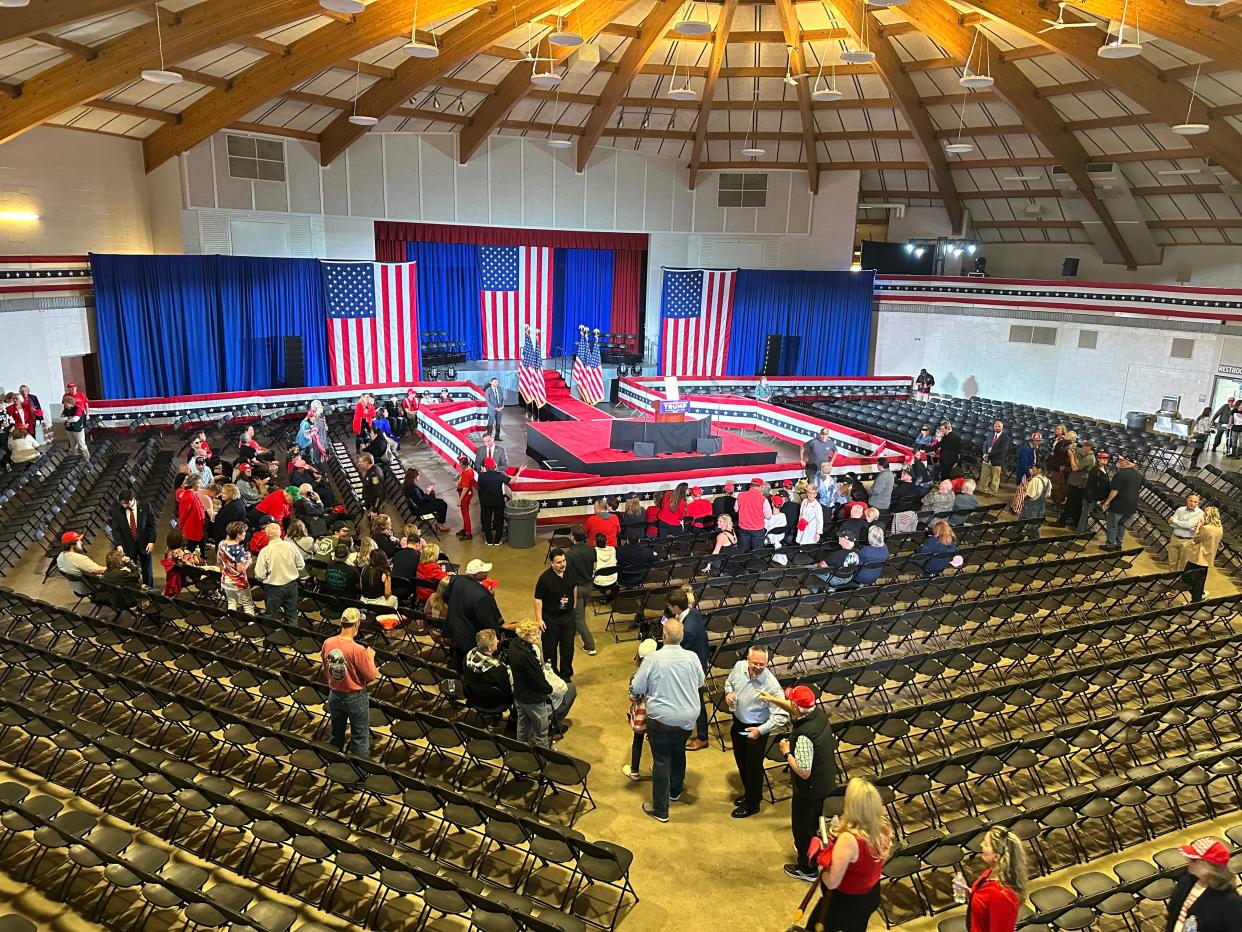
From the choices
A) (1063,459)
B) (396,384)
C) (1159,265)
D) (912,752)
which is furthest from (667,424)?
(1159,265)

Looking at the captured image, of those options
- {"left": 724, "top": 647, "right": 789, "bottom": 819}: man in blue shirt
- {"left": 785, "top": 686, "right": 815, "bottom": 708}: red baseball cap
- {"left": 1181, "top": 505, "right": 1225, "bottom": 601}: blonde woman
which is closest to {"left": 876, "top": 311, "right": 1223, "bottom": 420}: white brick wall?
{"left": 1181, "top": 505, "right": 1225, "bottom": 601}: blonde woman

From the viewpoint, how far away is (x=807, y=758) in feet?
16.1

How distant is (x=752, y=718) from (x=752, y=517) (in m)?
4.81

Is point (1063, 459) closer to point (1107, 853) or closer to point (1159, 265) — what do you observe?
point (1107, 853)

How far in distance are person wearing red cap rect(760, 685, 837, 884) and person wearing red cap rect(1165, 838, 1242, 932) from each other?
5.76ft

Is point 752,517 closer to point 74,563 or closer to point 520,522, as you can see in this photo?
point 520,522

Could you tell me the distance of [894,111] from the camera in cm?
2130

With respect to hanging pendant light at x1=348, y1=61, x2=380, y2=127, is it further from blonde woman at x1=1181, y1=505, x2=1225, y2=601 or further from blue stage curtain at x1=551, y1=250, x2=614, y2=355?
blonde woman at x1=1181, y1=505, x2=1225, y2=601

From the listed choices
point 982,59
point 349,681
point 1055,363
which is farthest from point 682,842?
point 1055,363

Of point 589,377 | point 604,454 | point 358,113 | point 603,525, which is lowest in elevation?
point 604,454

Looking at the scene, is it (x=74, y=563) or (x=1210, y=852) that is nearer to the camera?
(x=1210, y=852)

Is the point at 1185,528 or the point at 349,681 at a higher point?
the point at 349,681

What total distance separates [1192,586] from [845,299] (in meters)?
17.3

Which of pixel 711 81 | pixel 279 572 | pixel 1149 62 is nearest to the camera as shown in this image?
pixel 279 572
